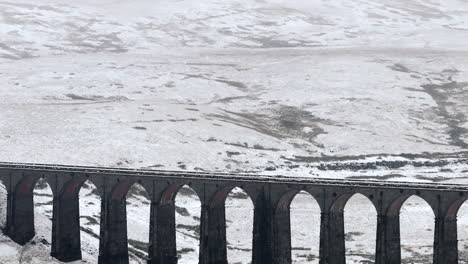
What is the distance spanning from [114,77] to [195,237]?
99.3m


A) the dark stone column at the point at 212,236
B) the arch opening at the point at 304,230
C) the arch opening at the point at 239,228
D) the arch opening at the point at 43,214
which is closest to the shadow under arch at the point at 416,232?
the arch opening at the point at 304,230

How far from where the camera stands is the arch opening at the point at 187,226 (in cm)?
9388

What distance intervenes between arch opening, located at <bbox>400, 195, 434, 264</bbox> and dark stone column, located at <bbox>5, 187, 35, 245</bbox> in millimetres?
39863

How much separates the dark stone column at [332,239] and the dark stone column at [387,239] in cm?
351

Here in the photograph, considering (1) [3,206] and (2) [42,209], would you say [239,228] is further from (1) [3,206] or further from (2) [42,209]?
(1) [3,206]

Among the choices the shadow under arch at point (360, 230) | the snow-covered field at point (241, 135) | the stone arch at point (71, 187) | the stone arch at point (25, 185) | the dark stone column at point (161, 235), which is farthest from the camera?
the snow-covered field at point (241, 135)

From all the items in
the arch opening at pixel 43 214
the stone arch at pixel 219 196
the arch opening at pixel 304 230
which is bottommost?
Answer: the arch opening at pixel 304 230

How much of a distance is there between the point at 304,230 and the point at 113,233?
2912 centimetres

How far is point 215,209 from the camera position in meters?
81.2

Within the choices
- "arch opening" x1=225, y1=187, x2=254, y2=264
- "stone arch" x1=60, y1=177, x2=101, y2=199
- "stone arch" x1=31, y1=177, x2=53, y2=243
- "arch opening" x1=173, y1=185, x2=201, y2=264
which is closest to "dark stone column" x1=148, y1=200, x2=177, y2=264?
"arch opening" x1=173, y1=185, x2=201, y2=264

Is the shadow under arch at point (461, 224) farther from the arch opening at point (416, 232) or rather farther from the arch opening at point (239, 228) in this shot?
the arch opening at point (239, 228)

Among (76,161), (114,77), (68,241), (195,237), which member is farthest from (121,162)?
(114,77)

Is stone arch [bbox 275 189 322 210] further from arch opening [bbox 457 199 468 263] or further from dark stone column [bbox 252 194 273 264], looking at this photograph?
arch opening [bbox 457 199 468 263]

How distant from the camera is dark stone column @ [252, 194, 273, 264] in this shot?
78.4m
